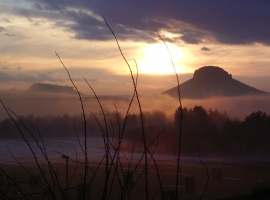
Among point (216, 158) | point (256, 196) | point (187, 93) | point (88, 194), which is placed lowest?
point (216, 158)

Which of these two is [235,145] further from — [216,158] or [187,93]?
[187,93]

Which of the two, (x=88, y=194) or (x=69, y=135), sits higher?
(x=88, y=194)

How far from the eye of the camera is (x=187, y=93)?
141 metres

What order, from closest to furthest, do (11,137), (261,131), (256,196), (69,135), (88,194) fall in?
(88,194)
(256,196)
(11,137)
(261,131)
(69,135)

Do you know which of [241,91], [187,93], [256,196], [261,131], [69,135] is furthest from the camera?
[241,91]

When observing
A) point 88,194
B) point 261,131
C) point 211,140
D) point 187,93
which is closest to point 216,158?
point 211,140

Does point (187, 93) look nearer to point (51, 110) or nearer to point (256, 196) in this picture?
point (51, 110)

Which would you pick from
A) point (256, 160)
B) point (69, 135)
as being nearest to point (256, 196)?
point (256, 160)

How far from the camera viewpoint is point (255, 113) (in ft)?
161

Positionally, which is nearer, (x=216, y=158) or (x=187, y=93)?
(x=216, y=158)

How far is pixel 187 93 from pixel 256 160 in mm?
95194

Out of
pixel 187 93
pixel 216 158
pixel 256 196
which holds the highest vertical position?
pixel 187 93

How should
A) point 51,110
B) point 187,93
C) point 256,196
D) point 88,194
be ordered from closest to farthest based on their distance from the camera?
1. point 88,194
2. point 256,196
3. point 51,110
4. point 187,93

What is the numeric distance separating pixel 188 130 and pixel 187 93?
306 ft
